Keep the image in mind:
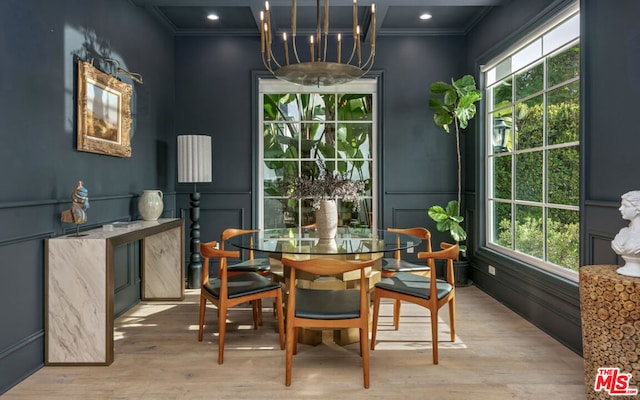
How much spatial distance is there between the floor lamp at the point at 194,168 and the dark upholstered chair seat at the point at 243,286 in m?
1.75

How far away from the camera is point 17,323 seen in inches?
96.4

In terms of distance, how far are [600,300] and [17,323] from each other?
317 cm

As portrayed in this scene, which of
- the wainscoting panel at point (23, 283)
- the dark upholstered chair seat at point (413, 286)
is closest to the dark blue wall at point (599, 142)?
the dark upholstered chair seat at point (413, 286)

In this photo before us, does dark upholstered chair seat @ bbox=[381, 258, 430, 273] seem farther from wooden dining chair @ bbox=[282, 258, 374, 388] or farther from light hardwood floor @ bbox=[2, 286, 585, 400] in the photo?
wooden dining chair @ bbox=[282, 258, 374, 388]

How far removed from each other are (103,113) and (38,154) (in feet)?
2.82

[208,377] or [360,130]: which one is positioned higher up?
[360,130]

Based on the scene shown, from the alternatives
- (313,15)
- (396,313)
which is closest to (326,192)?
(396,313)

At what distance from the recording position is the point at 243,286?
2883 mm

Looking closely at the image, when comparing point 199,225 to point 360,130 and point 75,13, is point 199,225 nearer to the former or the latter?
point 360,130

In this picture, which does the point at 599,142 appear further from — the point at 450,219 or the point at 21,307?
the point at 21,307

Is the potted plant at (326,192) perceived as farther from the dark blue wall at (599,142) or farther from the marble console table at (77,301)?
the dark blue wall at (599,142)

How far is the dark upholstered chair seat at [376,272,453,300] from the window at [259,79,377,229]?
86.6 inches

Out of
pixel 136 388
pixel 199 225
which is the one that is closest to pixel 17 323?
pixel 136 388

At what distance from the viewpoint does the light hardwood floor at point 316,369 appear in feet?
7.64
